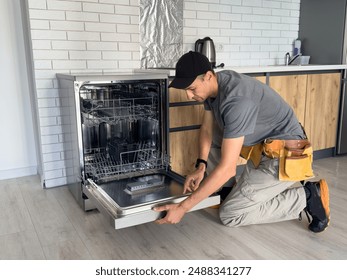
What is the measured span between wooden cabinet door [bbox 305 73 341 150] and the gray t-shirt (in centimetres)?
129

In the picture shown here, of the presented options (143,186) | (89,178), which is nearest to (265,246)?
(143,186)

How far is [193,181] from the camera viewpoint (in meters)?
2.04

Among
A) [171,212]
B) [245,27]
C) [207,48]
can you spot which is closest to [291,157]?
[171,212]

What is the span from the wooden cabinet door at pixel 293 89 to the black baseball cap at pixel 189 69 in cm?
140

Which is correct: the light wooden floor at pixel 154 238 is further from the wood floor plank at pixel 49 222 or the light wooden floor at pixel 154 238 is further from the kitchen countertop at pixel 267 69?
the kitchen countertop at pixel 267 69

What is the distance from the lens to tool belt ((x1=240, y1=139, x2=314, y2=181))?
6.37 feet

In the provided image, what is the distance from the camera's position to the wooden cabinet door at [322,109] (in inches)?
125

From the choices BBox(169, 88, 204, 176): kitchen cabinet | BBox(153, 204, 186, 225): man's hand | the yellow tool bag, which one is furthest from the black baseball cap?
BBox(169, 88, 204, 176): kitchen cabinet

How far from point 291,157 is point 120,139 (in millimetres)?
1199

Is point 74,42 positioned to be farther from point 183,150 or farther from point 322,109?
point 322,109

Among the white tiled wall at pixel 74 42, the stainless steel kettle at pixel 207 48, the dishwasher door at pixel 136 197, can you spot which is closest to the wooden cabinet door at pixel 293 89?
the stainless steel kettle at pixel 207 48

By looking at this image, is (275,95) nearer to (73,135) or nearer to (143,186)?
(143,186)

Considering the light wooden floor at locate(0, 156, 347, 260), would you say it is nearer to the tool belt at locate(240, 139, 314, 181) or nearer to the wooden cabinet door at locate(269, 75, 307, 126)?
the tool belt at locate(240, 139, 314, 181)
